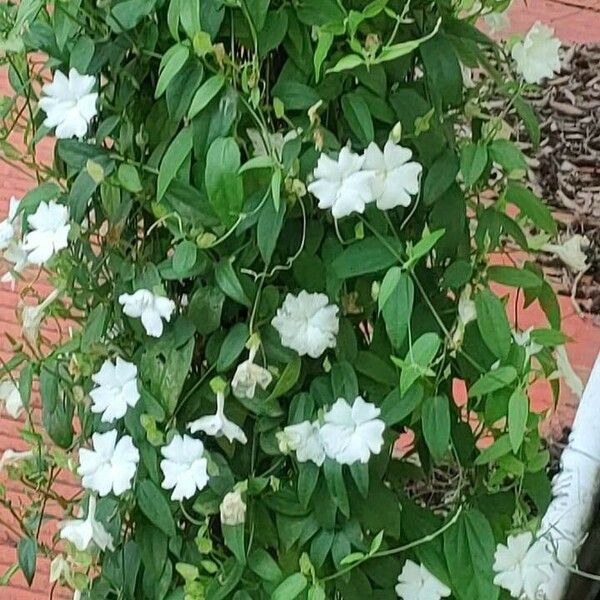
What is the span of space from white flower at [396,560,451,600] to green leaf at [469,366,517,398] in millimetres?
141

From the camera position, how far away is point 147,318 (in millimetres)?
696

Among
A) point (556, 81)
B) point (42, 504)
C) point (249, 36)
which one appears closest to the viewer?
point (249, 36)

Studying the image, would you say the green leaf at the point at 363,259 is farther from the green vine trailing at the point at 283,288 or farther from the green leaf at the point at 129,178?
the green leaf at the point at 129,178

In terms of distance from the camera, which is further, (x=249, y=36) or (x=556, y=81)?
(x=556, y=81)

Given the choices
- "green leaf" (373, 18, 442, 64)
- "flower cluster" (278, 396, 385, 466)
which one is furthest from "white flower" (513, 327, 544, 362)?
"green leaf" (373, 18, 442, 64)

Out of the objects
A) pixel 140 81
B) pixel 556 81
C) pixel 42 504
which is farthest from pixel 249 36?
pixel 556 81

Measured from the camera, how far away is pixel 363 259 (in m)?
0.69

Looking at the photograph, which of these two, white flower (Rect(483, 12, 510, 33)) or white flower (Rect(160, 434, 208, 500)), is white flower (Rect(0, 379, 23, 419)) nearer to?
white flower (Rect(160, 434, 208, 500))

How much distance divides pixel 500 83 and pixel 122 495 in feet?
1.34

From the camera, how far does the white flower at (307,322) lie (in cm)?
69

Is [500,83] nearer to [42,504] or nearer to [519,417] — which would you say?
[519,417]

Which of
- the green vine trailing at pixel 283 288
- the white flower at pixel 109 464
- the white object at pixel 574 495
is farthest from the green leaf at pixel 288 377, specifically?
the white object at pixel 574 495

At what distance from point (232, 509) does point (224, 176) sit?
0.75 ft

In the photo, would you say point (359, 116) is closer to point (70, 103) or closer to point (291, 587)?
point (70, 103)
